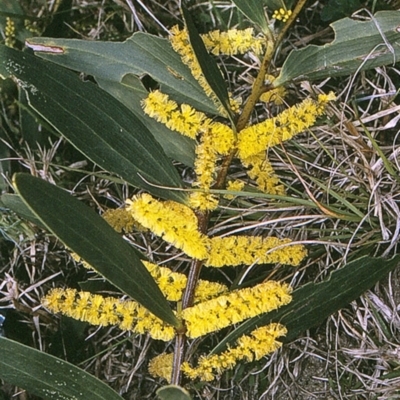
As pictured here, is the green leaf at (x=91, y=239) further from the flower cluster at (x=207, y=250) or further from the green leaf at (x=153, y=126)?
the green leaf at (x=153, y=126)

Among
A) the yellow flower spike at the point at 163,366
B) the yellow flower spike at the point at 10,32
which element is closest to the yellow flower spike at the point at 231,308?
the yellow flower spike at the point at 163,366

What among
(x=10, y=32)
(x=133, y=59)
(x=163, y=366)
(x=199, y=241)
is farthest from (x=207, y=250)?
(x=10, y=32)

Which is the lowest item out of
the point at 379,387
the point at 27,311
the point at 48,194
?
the point at 379,387

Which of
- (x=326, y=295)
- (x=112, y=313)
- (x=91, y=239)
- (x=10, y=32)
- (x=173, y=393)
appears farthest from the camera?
(x=10, y=32)

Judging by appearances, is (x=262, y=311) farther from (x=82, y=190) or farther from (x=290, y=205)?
(x=82, y=190)

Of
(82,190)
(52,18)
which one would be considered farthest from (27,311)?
(52,18)

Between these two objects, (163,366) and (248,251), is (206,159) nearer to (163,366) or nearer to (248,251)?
(248,251)
